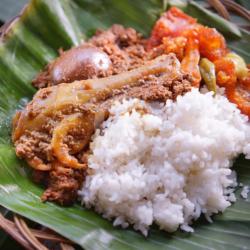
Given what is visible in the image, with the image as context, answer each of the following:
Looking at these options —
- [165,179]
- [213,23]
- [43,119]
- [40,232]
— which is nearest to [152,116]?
[165,179]

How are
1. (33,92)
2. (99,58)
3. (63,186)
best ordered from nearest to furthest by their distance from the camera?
(63,186) < (99,58) < (33,92)

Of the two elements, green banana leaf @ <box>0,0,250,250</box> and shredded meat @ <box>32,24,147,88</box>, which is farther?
shredded meat @ <box>32,24,147,88</box>

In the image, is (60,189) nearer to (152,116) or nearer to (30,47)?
(152,116)

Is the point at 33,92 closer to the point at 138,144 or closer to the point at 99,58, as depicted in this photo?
the point at 99,58

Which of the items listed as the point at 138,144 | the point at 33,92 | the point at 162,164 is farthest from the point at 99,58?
the point at 162,164

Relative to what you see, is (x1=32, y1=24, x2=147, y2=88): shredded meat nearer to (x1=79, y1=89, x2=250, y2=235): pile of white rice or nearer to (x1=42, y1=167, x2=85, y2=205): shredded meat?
(x1=79, y1=89, x2=250, y2=235): pile of white rice

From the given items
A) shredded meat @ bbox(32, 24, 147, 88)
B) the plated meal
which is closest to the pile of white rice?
the plated meal

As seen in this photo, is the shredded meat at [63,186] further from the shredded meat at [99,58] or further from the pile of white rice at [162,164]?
the shredded meat at [99,58]
